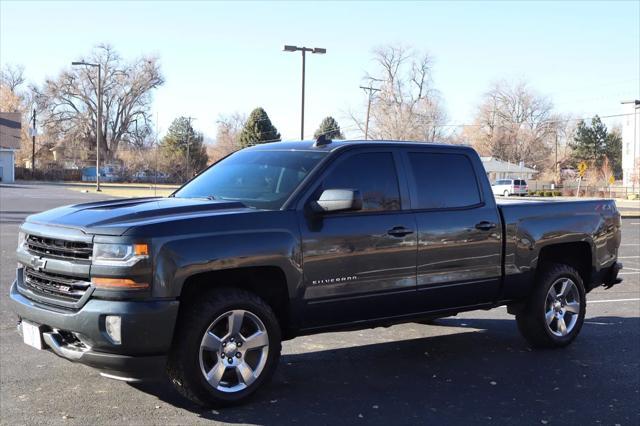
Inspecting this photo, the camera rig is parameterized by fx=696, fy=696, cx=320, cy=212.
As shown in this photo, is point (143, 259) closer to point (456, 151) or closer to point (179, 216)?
point (179, 216)

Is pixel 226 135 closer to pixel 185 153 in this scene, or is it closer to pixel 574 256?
pixel 185 153

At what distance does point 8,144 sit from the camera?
6956cm

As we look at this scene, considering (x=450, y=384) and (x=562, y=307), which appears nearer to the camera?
(x=450, y=384)

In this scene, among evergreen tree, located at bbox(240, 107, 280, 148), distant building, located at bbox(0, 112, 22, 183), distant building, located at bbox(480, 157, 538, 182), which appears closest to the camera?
distant building, located at bbox(0, 112, 22, 183)

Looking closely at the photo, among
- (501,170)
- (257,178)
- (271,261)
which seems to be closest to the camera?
(271,261)

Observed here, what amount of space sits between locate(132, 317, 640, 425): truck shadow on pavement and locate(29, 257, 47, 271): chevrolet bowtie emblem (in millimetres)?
1219

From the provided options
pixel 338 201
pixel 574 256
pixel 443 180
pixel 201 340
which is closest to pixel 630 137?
pixel 574 256

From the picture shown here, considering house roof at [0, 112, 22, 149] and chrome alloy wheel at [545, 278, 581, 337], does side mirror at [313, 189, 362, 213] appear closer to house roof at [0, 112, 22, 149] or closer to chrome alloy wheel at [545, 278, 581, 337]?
chrome alloy wheel at [545, 278, 581, 337]

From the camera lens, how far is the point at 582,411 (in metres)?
5.00

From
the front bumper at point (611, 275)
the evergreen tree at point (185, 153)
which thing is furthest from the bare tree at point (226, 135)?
the front bumper at point (611, 275)

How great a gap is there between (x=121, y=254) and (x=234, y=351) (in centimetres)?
108

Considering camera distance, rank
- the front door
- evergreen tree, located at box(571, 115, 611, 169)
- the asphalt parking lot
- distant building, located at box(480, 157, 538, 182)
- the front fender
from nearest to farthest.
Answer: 1. the front fender
2. the asphalt parking lot
3. the front door
4. distant building, located at box(480, 157, 538, 182)
5. evergreen tree, located at box(571, 115, 611, 169)

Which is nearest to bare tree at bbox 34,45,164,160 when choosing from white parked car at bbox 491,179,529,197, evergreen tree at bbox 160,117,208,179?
evergreen tree at bbox 160,117,208,179

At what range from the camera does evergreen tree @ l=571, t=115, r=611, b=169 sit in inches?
4240
